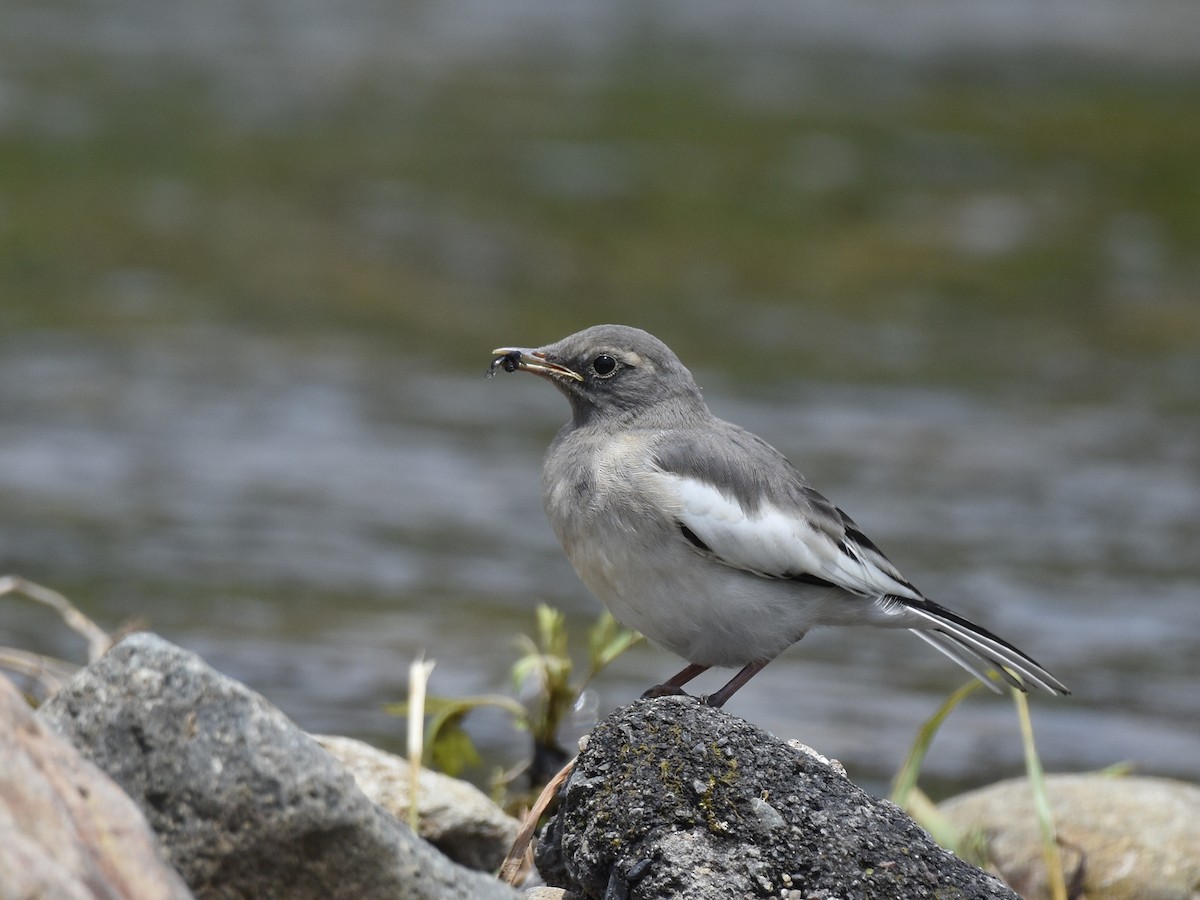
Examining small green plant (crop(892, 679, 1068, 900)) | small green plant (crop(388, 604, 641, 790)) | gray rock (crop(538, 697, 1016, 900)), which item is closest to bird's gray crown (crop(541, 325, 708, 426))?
small green plant (crop(388, 604, 641, 790))

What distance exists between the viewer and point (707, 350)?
15.6m

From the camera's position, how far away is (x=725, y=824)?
404 centimetres

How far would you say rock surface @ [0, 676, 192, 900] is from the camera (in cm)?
307

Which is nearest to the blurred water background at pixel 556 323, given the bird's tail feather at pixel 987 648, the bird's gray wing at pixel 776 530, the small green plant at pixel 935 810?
the small green plant at pixel 935 810

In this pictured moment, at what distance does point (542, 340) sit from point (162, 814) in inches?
468

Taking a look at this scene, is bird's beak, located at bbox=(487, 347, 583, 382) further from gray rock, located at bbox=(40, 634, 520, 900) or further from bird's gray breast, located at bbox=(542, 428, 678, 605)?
gray rock, located at bbox=(40, 634, 520, 900)

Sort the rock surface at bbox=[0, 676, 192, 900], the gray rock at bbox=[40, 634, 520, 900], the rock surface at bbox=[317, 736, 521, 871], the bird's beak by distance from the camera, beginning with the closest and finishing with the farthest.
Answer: the rock surface at bbox=[0, 676, 192, 900] → the gray rock at bbox=[40, 634, 520, 900] → the rock surface at bbox=[317, 736, 521, 871] → the bird's beak

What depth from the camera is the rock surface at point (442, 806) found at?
5281 millimetres

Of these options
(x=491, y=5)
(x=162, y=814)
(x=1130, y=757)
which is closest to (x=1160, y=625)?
(x=1130, y=757)

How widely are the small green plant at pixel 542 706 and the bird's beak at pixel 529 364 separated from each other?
76 cm

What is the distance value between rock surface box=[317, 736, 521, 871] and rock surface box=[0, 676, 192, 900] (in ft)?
6.21

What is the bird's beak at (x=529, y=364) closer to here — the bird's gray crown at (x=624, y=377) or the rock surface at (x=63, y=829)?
the bird's gray crown at (x=624, y=377)

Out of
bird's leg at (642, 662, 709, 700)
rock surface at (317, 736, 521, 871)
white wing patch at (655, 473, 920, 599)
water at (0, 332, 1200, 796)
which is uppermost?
white wing patch at (655, 473, 920, 599)

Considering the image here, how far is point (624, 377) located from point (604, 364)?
8 centimetres
